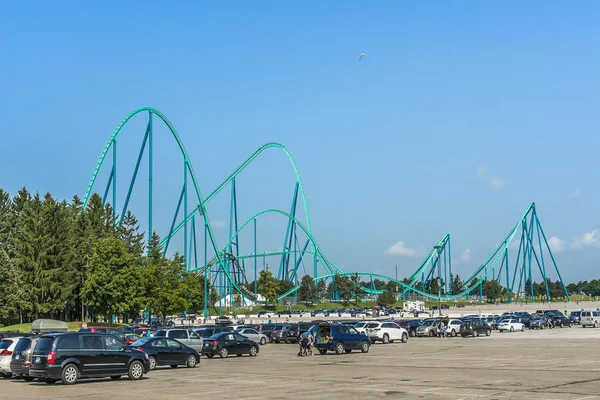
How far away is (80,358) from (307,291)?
5858 inches

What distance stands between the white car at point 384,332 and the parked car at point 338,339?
10.8 metres

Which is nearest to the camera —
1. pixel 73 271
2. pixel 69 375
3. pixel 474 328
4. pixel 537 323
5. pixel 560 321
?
pixel 69 375

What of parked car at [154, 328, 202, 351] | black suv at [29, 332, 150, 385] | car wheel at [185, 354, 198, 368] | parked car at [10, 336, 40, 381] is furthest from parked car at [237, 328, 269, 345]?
black suv at [29, 332, 150, 385]

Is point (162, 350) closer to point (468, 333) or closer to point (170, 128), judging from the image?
point (468, 333)

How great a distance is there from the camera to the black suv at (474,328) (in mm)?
57688

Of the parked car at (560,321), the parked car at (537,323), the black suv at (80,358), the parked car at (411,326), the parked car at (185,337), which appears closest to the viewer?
the black suv at (80,358)

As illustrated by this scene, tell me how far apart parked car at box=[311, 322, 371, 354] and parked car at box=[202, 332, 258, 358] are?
3.89 meters

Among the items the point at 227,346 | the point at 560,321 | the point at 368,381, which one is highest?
the point at 560,321

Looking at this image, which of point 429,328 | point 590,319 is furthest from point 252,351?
point 590,319

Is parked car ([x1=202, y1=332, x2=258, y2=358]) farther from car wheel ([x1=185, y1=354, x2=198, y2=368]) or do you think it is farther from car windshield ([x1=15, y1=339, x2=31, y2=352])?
car windshield ([x1=15, y1=339, x2=31, y2=352])

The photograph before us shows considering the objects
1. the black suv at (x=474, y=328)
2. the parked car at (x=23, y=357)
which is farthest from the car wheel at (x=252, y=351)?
the black suv at (x=474, y=328)

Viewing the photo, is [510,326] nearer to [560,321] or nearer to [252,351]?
[560,321]

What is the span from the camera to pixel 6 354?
28.9m

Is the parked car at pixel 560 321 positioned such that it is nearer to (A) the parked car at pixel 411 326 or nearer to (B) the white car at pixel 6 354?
(A) the parked car at pixel 411 326
